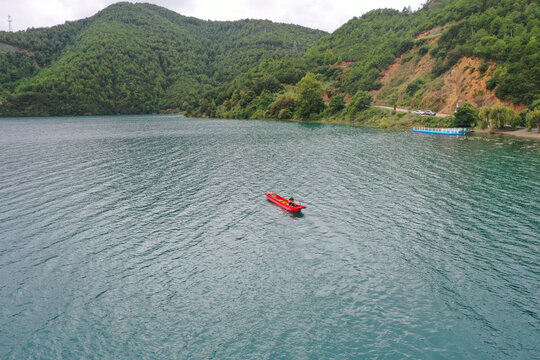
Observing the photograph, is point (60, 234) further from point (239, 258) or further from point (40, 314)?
point (239, 258)

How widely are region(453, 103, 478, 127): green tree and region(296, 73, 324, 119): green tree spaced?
7361 cm

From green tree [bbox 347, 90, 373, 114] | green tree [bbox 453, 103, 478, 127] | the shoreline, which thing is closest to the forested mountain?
green tree [bbox 347, 90, 373, 114]

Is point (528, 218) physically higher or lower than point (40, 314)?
higher

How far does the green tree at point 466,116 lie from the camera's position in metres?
108

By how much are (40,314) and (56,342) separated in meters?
3.88

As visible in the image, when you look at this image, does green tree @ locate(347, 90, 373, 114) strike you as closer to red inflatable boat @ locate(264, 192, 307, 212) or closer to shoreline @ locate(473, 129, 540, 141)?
shoreline @ locate(473, 129, 540, 141)

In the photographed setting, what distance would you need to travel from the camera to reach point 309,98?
560ft

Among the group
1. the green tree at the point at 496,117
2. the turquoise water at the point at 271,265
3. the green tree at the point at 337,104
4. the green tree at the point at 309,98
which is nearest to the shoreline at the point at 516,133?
the green tree at the point at 496,117

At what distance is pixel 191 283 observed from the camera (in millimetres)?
26812

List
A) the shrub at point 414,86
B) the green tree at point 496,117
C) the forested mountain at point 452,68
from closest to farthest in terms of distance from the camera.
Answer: the green tree at point 496,117 → the forested mountain at point 452,68 → the shrub at point 414,86

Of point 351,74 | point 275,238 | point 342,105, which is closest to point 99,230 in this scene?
point 275,238

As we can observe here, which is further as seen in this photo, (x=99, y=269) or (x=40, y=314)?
(x=99, y=269)

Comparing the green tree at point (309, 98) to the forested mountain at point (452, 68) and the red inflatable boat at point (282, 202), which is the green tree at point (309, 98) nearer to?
the forested mountain at point (452, 68)

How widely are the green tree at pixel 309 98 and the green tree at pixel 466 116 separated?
73.6 m
